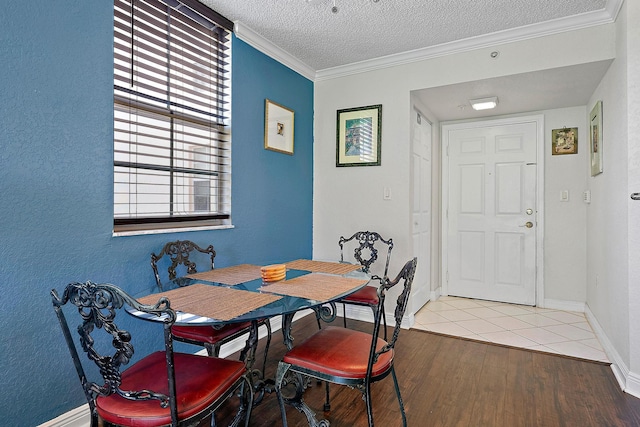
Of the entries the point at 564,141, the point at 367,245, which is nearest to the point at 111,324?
the point at 367,245

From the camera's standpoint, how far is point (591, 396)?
2.10 meters

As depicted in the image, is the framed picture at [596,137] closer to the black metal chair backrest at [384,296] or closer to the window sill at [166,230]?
the black metal chair backrest at [384,296]

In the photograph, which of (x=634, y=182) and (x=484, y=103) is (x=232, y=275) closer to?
(x=634, y=182)

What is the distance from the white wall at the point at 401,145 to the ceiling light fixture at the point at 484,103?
54cm

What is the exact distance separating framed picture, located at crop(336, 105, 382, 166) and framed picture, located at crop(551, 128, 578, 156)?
2002mm

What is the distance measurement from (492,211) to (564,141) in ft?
3.34

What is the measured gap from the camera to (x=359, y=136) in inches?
139

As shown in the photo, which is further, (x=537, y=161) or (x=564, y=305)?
(x=537, y=161)

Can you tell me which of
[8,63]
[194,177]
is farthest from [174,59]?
[8,63]

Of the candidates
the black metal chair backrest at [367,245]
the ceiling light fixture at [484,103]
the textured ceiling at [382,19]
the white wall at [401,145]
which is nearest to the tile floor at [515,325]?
the white wall at [401,145]

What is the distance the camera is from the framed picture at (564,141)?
12.2ft

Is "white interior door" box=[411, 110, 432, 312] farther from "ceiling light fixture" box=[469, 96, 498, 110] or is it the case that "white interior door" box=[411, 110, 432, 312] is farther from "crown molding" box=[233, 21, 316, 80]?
"crown molding" box=[233, 21, 316, 80]

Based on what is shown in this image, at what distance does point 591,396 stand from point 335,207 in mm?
2439

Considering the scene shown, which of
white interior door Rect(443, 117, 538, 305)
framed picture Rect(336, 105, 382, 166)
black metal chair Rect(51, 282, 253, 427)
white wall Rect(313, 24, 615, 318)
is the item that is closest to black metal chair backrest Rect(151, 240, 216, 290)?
black metal chair Rect(51, 282, 253, 427)
